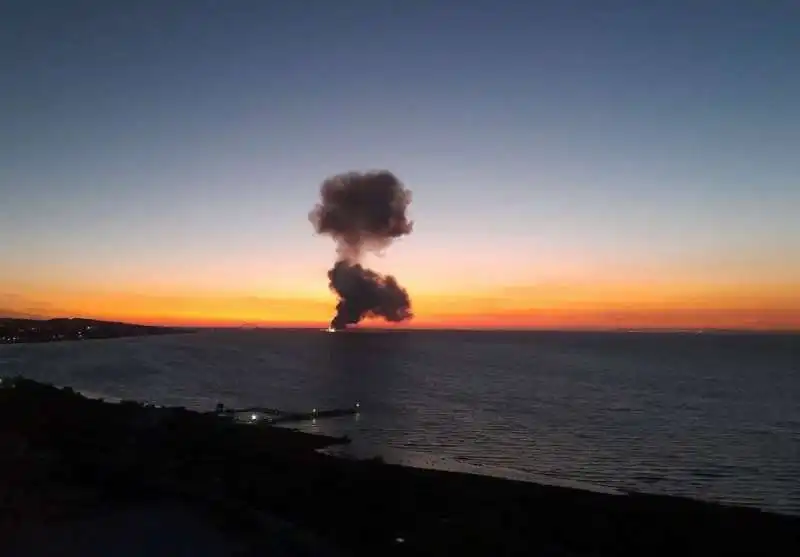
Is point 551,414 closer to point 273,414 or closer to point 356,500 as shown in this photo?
point 273,414

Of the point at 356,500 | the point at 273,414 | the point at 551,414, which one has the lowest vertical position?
the point at 551,414

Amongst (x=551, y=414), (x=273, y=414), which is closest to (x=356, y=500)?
(x=273, y=414)

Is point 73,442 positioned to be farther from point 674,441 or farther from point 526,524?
point 674,441

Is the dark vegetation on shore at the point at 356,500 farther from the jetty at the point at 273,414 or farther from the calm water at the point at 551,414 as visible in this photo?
the jetty at the point at 273,414

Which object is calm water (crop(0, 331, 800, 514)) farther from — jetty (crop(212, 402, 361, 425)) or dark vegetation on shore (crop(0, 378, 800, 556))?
dark vegetation on shore (crop(0, 378, 800, 556))

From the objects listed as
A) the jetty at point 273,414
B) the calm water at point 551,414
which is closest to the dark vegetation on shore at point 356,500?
the calm water at point 551,414
